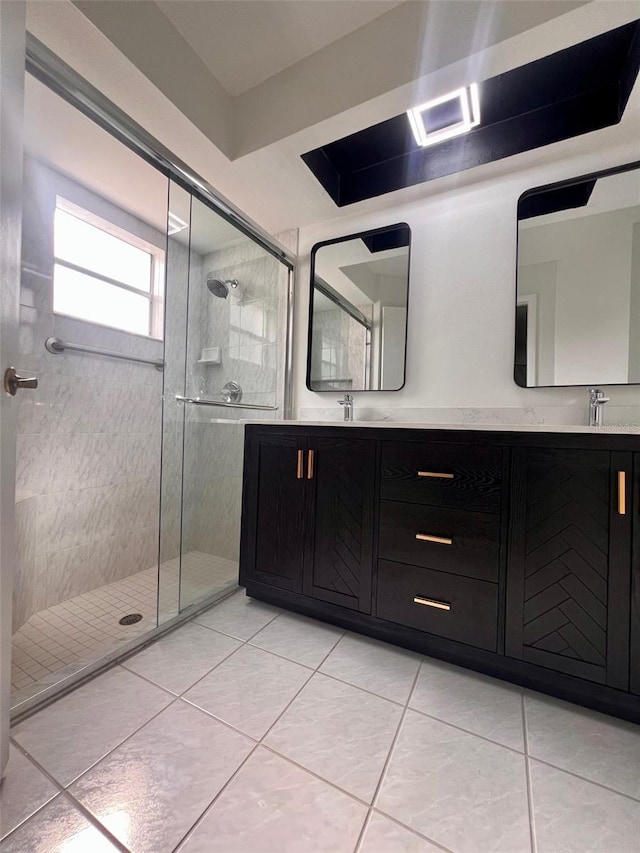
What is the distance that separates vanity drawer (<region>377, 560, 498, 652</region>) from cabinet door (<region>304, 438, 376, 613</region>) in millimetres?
85

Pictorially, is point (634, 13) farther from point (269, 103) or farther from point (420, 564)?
point (420, 564)

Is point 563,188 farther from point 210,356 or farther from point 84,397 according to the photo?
point 84,397

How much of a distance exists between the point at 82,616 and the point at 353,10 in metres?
2.73

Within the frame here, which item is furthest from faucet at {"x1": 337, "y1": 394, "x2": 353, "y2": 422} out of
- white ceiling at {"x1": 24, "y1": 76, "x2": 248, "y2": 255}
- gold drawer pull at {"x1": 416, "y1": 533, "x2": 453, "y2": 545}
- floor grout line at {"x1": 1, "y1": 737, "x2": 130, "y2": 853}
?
floor grout line at {"x1": 1, "y1": 737, "x2": 130, "y2": 853}

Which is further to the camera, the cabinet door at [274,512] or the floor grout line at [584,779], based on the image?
A: the cabinet door at [274,512]

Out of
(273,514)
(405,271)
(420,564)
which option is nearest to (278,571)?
(273,514)

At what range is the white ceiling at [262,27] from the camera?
1.24 m

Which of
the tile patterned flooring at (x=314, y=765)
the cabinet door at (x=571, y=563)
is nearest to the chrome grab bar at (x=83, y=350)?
the tile patterned flooring at (x=314, y=765)

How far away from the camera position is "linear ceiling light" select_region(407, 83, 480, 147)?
1434mm

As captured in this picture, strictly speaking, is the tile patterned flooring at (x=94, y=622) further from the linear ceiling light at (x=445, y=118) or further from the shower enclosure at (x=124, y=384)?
the linear ceiling light at (x=445, y=118)

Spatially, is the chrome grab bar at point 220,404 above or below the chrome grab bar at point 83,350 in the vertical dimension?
below

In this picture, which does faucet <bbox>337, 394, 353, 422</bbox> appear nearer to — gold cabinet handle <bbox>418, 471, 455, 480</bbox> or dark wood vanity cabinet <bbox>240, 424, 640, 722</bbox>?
dark wood vanity cabinet <bbox>240, 424, 640, 722</bbox>

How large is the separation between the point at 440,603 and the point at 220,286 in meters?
1.85

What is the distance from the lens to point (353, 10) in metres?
1.24
